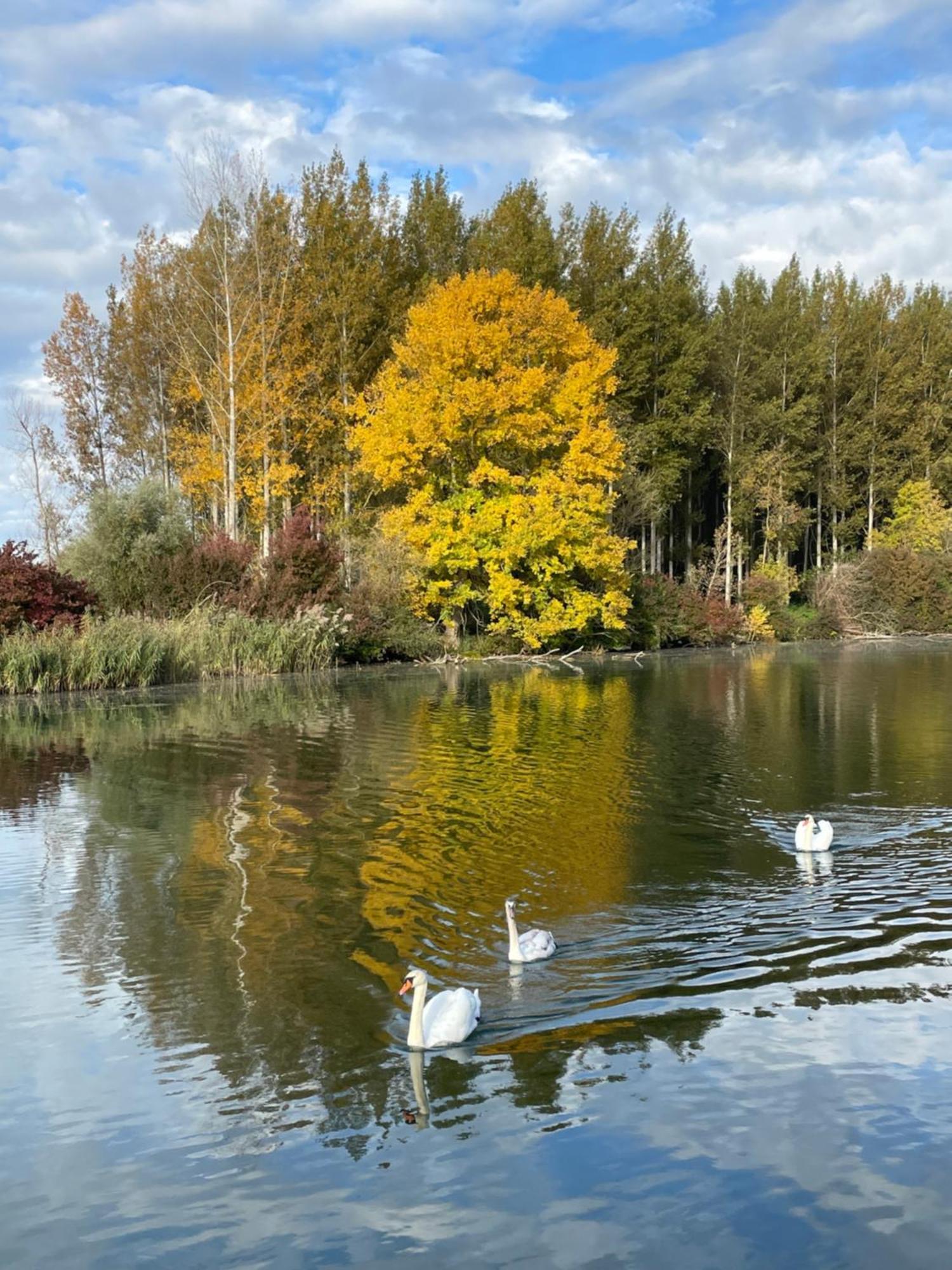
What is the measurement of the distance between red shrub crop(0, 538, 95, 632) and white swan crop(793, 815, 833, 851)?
1887 cm

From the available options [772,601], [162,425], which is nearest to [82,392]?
[162,425]

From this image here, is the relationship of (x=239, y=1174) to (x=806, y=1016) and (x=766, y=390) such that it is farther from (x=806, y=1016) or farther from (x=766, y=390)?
(x=766, y=390)

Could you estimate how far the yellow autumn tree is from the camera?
31.8 metres

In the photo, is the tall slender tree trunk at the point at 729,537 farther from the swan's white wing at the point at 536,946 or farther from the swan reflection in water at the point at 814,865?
the swan's white wing at the point at 536,946

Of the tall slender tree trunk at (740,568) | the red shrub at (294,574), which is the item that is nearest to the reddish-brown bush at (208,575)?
the red shrub at (294,574)

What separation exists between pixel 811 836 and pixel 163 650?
1840 centimetres

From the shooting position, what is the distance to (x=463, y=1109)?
534 centimetres

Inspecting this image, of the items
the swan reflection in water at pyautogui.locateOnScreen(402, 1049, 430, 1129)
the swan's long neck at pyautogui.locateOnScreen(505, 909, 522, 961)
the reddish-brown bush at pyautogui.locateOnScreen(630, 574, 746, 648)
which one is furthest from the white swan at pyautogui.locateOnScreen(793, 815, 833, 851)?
the reddish-brown bush at pyautogui.locateOnScreen(630, 574, 746, 648)

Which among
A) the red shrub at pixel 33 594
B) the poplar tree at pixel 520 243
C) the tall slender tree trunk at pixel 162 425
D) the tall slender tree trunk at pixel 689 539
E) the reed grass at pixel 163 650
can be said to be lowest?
the reed grass at pixel 163 650

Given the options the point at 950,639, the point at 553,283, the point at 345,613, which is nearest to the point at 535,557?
the point at 345,613

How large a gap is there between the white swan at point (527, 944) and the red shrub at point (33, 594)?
763 inches

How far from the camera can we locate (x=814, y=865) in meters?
9.34

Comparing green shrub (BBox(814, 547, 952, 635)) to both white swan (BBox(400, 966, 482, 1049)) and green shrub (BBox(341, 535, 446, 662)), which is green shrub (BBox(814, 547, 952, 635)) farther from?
white swan (BBox(400, 966, 482, 1049))

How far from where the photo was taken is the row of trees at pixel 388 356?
36062 mm
